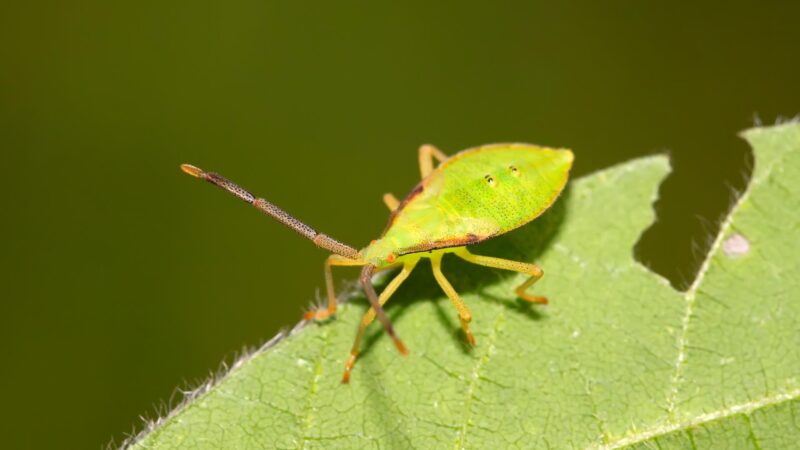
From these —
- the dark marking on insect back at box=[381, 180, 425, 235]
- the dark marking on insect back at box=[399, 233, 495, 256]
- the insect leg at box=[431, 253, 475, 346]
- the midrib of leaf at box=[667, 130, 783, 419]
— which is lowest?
the midrib of leaf at box=[667, 130, 783, 419]

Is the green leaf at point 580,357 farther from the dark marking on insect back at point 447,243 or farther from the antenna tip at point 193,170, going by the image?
the antenna tip at point 193,170

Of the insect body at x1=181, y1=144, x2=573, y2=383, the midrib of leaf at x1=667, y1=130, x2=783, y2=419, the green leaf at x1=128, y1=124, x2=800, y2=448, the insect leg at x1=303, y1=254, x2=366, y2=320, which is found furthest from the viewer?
the insect body at x1=181, y1=144, x2=573, y2=383

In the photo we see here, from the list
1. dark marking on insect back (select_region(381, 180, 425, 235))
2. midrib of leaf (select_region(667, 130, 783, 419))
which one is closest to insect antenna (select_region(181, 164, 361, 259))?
dark marking on insect back (select_region(381, 180, 425, 235))

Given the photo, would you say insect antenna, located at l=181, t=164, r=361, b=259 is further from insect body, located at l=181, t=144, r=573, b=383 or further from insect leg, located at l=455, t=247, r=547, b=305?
insect leg, located at l=455, t=247, r=547, b=305

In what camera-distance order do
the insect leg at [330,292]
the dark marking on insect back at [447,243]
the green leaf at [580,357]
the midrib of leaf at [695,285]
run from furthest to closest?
1. the dark marking on insect back at [447,243]
2. the insect leg at [330,292]
3. the midrib of leaf at [695,285]
4. the green leaf at [580,357]

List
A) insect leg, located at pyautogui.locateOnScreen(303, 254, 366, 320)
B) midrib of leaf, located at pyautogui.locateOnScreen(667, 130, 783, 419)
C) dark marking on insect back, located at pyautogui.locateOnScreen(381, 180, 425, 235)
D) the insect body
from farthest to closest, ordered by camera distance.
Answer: dark marking on insect back, located at pyautogui.locateOnScreen(381, 180, 425, 235) < the insect body < insect leg, located at pyautogui.locateOnScreen(303, 254, 366, 320) < midrib of leaf, located at pyautogui.locateOnScreen(667, 130, 783, 419)

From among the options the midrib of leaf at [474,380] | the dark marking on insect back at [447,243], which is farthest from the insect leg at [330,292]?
the midrib of leaf at [474,380]

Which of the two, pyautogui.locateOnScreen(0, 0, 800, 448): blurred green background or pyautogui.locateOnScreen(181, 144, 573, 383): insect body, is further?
pyautogui.locateOnScreen(0, 0, 800, 448): blurred green background

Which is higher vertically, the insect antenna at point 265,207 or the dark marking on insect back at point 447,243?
the insect antenna at point 265,207
